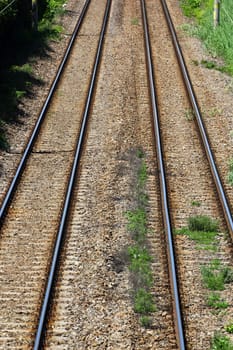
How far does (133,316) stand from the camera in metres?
11.5

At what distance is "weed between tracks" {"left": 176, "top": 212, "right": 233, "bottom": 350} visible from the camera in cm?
1097

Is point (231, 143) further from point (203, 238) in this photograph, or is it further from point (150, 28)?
point (150, 28)

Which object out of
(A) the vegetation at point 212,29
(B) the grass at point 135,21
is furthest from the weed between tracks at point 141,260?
(B) the grass at point 135,21

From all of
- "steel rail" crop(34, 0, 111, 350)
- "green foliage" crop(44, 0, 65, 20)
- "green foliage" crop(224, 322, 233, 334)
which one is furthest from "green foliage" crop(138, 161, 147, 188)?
"green foliage" crop(44, 0, 65, 20)

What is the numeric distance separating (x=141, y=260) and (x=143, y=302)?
1.47 meters

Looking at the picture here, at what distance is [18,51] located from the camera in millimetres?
28266

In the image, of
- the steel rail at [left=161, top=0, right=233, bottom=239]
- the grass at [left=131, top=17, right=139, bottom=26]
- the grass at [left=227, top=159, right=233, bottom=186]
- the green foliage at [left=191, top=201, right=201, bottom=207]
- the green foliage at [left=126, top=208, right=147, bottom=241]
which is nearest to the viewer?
the green foliage at [left=126, top=208, right=147, bottom=241]

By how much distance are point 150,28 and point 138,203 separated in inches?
748

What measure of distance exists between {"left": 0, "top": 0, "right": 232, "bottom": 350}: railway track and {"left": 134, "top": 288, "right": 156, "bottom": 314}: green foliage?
0.12 metres

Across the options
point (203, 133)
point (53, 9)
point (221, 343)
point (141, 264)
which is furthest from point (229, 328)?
point (53, 9)

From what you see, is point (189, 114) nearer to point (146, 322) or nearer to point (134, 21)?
point (146, 322)

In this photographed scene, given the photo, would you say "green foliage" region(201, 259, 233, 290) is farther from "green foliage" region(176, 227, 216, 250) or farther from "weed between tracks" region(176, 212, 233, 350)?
"green foliage" region(176, 227, 216, 250)

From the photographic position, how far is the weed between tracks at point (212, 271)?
1097 centimetres

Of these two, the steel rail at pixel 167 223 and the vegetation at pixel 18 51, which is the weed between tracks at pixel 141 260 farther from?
the vegetation at pixel 18 51
